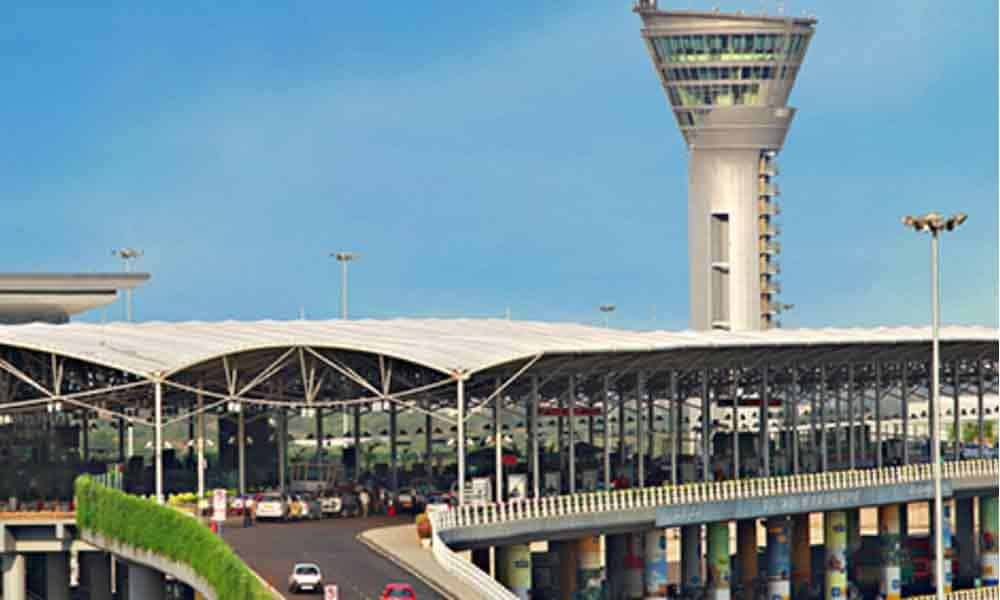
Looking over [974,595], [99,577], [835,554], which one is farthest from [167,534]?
[974,595]

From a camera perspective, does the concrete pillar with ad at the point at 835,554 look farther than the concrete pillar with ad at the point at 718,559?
Yes

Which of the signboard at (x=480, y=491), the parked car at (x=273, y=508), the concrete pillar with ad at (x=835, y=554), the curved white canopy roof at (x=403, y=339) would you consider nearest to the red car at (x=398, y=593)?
the curved white canopy roof at (x=403, y=339)

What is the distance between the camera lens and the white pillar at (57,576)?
113 m

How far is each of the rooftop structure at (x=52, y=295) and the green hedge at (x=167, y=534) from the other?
78691 mm

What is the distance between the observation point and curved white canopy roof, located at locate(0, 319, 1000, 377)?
10531 centimetres

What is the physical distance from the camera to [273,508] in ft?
364

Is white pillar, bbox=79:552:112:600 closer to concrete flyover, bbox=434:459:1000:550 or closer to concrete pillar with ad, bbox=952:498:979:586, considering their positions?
concrete flyover, bbox=434:459:1000:550

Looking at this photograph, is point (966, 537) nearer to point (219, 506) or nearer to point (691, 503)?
point (691, 503)

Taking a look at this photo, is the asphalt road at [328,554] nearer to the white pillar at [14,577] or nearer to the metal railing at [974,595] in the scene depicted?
the white pillar at [14,577]

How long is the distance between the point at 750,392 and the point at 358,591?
92.1 metres

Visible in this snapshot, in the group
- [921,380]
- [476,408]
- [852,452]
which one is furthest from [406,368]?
[921,380]

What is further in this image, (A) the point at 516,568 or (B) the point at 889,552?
(B) the point at 889,552

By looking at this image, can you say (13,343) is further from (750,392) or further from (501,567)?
(750,392)

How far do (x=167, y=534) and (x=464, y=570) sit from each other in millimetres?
13609
